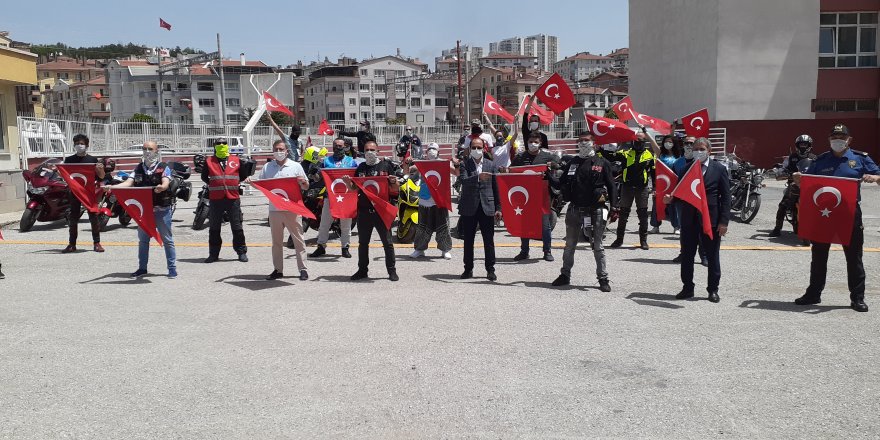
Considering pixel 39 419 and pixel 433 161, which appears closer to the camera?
pixel 39 419

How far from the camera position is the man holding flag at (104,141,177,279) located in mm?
10992

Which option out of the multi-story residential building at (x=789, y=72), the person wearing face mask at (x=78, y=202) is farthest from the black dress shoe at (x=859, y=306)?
the multi-story residential building at (x=789, y=72)

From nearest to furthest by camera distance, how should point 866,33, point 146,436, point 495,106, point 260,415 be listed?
1. point 146,436
2. point 260,415
3. point 495,106
4. point 866,33

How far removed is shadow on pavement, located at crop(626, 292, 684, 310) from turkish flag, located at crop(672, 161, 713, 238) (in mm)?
960

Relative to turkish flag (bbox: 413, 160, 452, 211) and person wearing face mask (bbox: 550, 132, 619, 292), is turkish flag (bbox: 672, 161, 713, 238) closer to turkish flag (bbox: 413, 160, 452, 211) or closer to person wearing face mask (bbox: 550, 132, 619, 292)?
person wearing face mask (bbox: 550, 132, 619, 292)

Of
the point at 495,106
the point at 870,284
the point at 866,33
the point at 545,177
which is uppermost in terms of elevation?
the point at 866,33

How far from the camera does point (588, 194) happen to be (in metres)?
9.91

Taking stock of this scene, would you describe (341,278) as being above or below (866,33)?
below

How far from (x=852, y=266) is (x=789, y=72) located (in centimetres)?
3065

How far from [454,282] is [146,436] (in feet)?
19.5

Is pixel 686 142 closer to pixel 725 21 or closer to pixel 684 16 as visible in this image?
pixel 725 21

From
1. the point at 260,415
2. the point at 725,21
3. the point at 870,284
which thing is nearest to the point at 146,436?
the point at 260,415

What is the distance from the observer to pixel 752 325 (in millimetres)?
8039

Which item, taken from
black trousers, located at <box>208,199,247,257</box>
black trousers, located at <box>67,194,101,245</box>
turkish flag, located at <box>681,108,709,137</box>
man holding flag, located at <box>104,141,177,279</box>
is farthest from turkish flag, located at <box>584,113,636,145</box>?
black trousers, located at <box>67,194,101,245</box>
